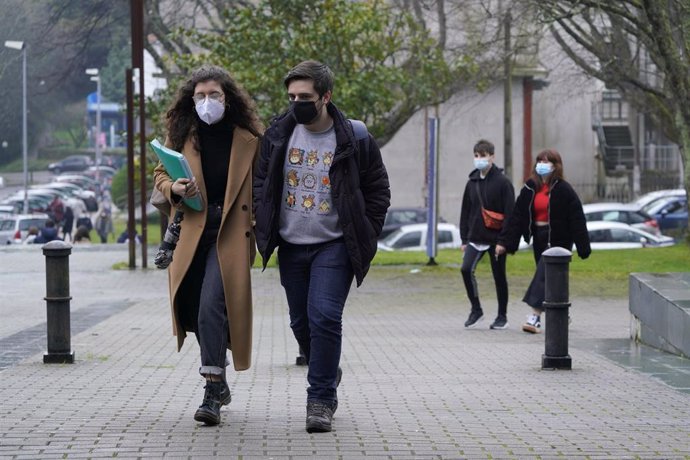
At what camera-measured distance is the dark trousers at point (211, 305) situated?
700 cm

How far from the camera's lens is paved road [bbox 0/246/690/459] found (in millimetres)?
6461

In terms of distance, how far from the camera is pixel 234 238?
7.03 metres

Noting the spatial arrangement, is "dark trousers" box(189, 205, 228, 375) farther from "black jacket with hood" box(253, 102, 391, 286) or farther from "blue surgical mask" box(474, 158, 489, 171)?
"blue surgical mask" box(474, 158, 489, 171)

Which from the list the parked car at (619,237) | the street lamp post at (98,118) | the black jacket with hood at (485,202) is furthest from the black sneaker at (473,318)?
the parked car at (619,237)

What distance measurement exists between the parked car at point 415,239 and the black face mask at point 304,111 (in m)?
27.5

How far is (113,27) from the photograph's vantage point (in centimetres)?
2903

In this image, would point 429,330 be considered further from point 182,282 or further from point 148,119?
point 148,119

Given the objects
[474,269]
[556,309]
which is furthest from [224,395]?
[474,269]

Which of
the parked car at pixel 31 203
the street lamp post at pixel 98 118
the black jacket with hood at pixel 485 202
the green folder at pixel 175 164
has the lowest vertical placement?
the parked car at pixel 31 203

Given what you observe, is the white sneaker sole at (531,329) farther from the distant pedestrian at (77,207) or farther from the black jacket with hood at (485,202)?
the distant pedestrian at (77,207)

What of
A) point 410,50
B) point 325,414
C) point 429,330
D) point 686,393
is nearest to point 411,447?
point 325,414

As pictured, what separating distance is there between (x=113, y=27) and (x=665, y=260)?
12346mm

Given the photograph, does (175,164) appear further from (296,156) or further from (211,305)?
(211,305)

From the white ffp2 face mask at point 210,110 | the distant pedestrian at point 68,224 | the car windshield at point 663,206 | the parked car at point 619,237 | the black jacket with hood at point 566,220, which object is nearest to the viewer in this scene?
the white ffp2 face mask at point 210,110
